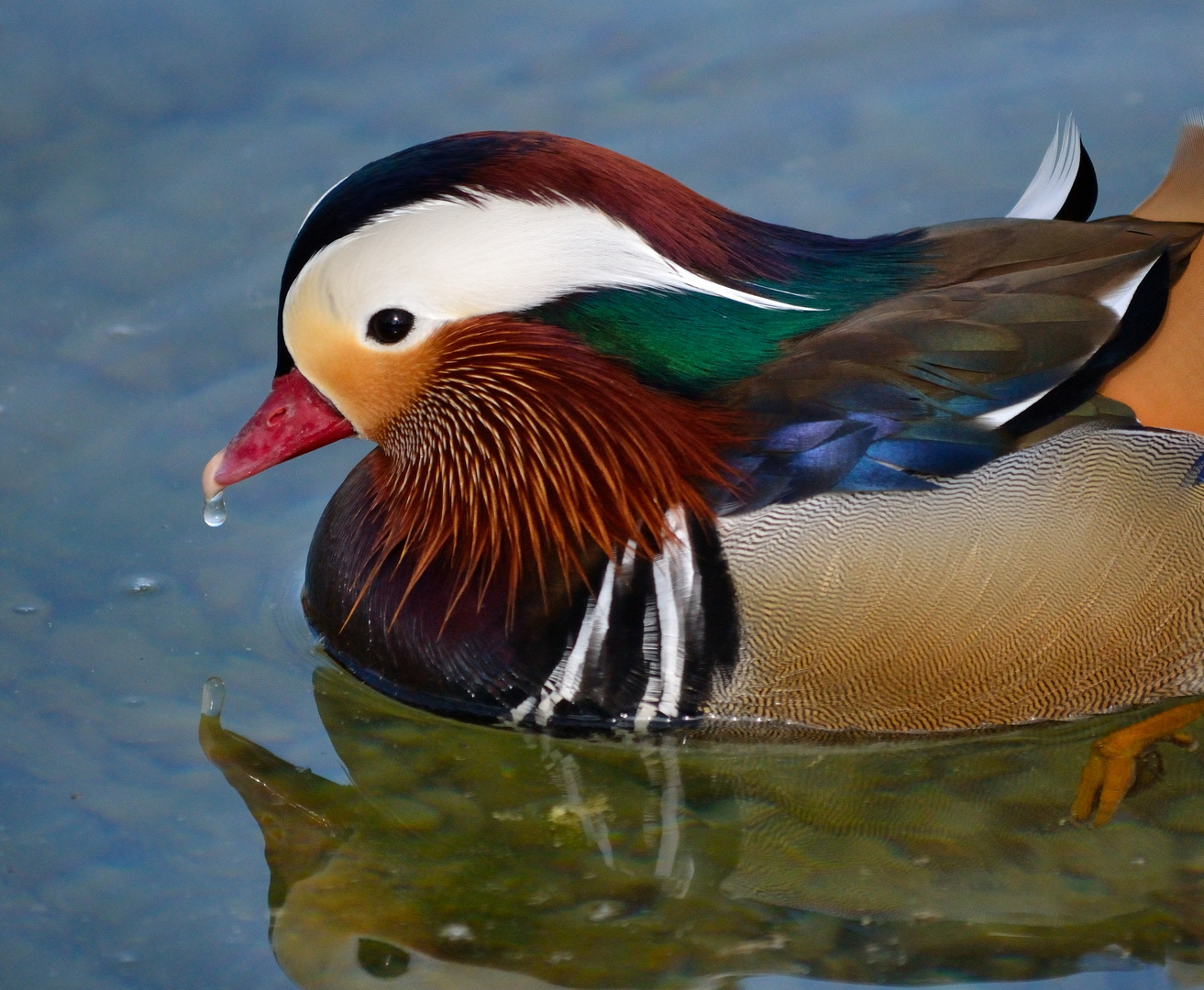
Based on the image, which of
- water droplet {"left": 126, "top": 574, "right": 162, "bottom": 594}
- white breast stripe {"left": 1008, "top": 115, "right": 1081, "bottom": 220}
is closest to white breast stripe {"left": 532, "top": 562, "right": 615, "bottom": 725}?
water droplet {"left": 126, "top": 574, "right": 162, "bottom": 594}

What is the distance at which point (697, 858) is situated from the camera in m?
3.91

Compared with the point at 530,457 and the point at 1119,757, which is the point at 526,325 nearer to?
the point at 530,457

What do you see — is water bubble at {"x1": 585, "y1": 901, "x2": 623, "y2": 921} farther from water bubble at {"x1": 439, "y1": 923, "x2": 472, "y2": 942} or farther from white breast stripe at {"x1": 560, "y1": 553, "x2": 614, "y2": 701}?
white breast stripe at {"x1": 560, "y1": 553, "x2": 614, "y2": 701}

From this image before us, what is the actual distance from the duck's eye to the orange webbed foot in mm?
1900

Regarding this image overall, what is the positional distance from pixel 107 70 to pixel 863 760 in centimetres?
383

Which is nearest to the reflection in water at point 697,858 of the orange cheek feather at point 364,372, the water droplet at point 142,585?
the water droplet at point 142,585

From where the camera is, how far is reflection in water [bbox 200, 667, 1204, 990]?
142 inches

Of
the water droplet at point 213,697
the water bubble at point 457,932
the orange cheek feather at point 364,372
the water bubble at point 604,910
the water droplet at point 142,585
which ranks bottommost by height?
the water bubble at point 457,932

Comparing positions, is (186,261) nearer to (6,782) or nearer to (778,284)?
(6,782)

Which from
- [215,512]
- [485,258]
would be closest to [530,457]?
[485,258]

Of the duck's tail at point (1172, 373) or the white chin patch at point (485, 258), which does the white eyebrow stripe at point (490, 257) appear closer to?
the white chin patch at point (485, 258)

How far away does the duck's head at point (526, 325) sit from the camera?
3.75 meters

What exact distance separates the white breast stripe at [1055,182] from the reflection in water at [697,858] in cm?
136

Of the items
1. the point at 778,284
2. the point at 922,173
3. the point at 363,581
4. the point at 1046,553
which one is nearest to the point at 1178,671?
the point at 1046,553
